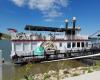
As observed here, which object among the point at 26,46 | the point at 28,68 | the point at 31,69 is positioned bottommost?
the point at 31,69

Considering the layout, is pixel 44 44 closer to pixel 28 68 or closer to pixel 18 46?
pixel 18 46

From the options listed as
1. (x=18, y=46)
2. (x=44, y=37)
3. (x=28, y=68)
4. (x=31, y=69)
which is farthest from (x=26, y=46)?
(x=28, y=68)

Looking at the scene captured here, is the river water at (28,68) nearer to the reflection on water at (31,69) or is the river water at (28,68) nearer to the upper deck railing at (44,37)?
the reflection on water at (31,69)

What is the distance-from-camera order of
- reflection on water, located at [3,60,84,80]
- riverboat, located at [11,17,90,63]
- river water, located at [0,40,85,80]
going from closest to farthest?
river water, located at [0,40,85,80] < reflection on water, located at [3,60,84,80] < riverboat, located at [11,17,90,63]

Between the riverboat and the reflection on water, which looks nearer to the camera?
the reflection on water

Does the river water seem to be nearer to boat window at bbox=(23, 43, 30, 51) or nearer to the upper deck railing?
boat window at bbox=(23, 43, 30, 51)

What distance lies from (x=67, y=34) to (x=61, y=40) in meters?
4.76

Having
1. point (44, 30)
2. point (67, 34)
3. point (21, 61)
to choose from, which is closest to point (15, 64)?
point (21, 61)

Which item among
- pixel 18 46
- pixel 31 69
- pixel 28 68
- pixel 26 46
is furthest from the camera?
pixel 26 46

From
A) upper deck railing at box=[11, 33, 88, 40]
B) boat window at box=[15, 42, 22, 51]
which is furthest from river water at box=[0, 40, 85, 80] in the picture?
upper deck railing at box=[11, 33, 88, 40]

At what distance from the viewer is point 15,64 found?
90.0 feet

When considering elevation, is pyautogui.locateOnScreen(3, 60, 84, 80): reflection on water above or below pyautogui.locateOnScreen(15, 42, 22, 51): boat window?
below

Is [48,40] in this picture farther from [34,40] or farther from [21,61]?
[21,61]

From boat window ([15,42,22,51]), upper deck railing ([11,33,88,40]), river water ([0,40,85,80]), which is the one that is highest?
upper deck railing ([11,33,88,40])
